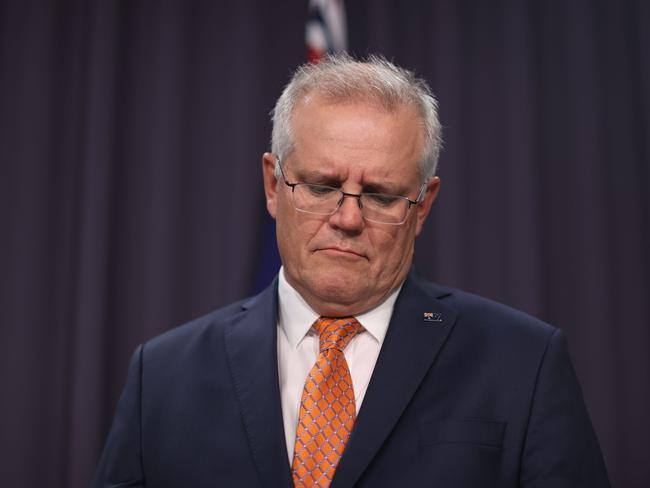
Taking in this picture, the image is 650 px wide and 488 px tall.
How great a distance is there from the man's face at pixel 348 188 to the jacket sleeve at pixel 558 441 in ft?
1.16

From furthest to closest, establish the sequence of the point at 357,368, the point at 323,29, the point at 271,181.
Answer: the point at 323,29
the point at 271,181
the point at 357,368

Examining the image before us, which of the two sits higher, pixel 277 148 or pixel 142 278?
pixel 277 148

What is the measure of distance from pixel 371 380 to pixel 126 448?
52 centimetres

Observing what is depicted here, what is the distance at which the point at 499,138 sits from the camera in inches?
95.2

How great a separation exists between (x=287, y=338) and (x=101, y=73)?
1.44m

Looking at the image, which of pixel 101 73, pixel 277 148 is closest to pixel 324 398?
pixel 277 148

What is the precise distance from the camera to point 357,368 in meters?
1.30

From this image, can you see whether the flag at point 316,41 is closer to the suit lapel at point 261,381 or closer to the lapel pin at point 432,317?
the suit lapel at point 261,381

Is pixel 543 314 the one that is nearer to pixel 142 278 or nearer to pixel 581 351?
pixel 581 351

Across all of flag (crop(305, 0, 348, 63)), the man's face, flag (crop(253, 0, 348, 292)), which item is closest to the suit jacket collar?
the man's face

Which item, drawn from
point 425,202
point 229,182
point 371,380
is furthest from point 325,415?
point 229,182

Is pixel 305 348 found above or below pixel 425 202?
below

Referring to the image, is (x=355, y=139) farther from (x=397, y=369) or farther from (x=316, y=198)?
(x=397, y=369)

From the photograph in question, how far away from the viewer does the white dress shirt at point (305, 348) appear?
1291mm
